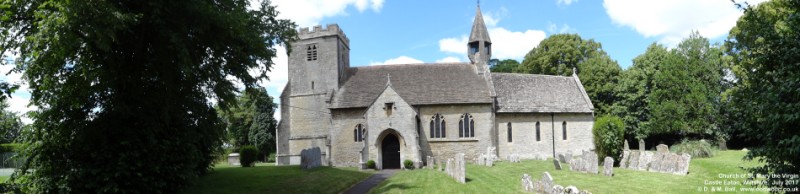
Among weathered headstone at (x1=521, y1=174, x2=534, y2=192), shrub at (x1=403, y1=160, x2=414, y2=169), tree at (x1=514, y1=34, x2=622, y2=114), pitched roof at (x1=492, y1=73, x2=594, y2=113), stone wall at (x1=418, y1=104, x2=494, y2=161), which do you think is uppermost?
tree at (x1=514, y1=34, x2=622, y2=114)

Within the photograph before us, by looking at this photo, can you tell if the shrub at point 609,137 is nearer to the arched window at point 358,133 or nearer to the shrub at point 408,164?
the shrub at point 408,164

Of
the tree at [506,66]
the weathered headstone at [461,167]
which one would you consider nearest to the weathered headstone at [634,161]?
the weathered headstone at [461,167]

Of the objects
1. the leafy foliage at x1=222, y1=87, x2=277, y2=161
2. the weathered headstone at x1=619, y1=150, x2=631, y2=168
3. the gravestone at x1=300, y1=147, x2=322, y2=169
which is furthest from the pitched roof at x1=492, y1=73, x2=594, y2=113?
the leafy foliage at x1=222, y1=87, x2=277, y2=161

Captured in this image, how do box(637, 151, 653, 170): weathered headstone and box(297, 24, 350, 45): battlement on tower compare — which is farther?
box(297, 24, 350, 45): battlement on tower

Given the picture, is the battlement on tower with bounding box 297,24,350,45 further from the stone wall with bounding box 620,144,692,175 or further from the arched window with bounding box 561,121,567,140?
the stone wall with bounding box 620,144,692,175

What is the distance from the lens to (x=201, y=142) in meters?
17.8

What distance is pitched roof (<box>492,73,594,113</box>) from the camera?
34.8 metres

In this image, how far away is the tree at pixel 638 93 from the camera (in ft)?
126

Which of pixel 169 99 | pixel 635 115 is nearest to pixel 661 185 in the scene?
pixel 169 99

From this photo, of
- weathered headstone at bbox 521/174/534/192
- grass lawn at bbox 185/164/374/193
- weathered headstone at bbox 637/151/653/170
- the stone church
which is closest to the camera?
weathered headstone at bbox 521/174/534/192

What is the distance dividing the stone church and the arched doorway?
0.06m

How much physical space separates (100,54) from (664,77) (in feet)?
116

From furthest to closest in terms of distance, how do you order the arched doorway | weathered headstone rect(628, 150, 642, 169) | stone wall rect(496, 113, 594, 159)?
stone wall rect(496, 113, 594, 159), the arched doorway, weathered headstone rect(628, 150, 642, 169)

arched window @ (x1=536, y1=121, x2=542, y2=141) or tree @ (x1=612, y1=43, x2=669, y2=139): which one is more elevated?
tree @ (x1=612, y1=43, x2=669, y2=139)
